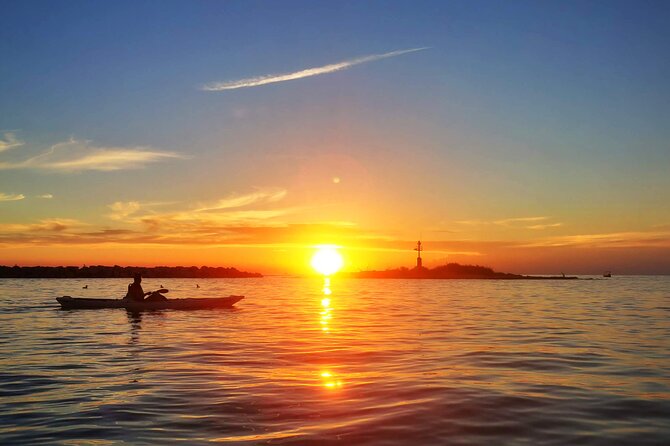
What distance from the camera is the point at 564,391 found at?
14.7 metres

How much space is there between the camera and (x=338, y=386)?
1535 centimetres

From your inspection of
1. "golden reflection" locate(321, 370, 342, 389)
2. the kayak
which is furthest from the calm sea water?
the kayak

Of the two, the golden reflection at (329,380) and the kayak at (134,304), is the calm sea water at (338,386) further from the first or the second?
the kayak at (134,304)

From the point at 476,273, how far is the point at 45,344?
167135 millimetres

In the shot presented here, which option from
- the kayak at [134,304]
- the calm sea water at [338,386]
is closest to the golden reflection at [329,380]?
the calm sea water at [338,386]

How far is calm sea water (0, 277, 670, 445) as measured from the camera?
11.0m

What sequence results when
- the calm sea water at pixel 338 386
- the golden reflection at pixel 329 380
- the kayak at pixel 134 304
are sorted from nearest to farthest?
the calm sea water at pixel 338 386 < the golden reflection at pixel 329 380 < the kayak at pixel 134 304

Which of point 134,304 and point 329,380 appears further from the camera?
point 134,304

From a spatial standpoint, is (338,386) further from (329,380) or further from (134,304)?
(134,304)

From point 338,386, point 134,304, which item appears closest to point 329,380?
point 338,386

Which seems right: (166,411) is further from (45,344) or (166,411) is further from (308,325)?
(308,325)

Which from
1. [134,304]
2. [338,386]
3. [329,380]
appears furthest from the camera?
[134,304]

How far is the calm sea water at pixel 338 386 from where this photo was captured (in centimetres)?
1103

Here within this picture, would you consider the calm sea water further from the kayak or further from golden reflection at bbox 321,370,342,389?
the kayak
